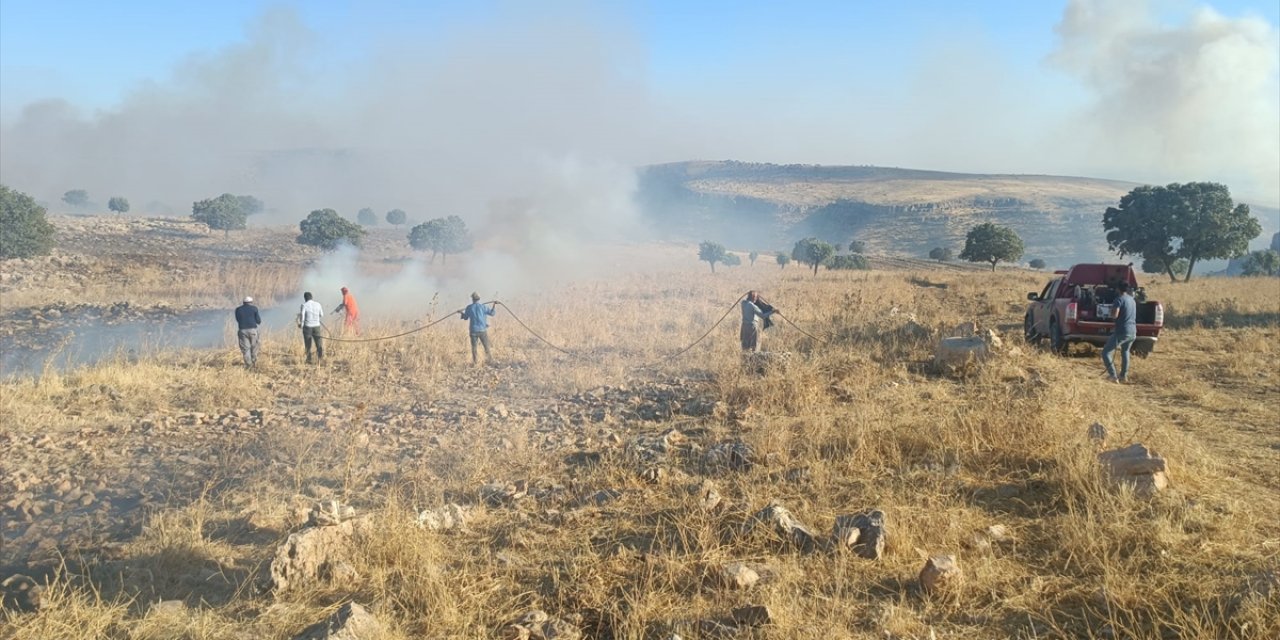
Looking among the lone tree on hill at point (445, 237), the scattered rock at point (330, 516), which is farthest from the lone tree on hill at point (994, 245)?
the scattered rock at point (330, 516)

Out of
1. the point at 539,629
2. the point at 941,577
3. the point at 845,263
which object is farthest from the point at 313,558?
the point at 845,263

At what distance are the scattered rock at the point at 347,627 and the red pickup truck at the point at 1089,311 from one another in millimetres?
10863

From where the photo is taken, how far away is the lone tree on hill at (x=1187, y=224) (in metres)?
29.8

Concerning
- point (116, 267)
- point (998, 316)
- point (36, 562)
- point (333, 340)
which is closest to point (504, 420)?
point (36, 562)

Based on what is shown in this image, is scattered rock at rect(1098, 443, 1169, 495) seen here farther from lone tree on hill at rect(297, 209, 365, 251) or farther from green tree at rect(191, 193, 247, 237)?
green tree at rect(191, 193, 247, 237)

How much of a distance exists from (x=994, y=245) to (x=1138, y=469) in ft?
136

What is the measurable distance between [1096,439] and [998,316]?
13.0 meters

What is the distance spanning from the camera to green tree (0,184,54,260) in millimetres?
25339

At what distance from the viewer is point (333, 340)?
1296cm

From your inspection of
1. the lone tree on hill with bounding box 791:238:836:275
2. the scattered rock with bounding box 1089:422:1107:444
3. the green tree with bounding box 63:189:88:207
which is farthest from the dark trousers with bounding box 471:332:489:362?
the green tree with bounding box 63:189:88:207

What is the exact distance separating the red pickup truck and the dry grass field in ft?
2.51

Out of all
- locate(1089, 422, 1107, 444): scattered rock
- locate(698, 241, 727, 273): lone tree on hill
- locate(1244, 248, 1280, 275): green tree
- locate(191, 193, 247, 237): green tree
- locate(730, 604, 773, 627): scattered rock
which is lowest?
locate(1244, 248, 1280, 275): green tree

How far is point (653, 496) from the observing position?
4.86m

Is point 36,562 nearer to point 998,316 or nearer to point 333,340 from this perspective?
point 333,340
